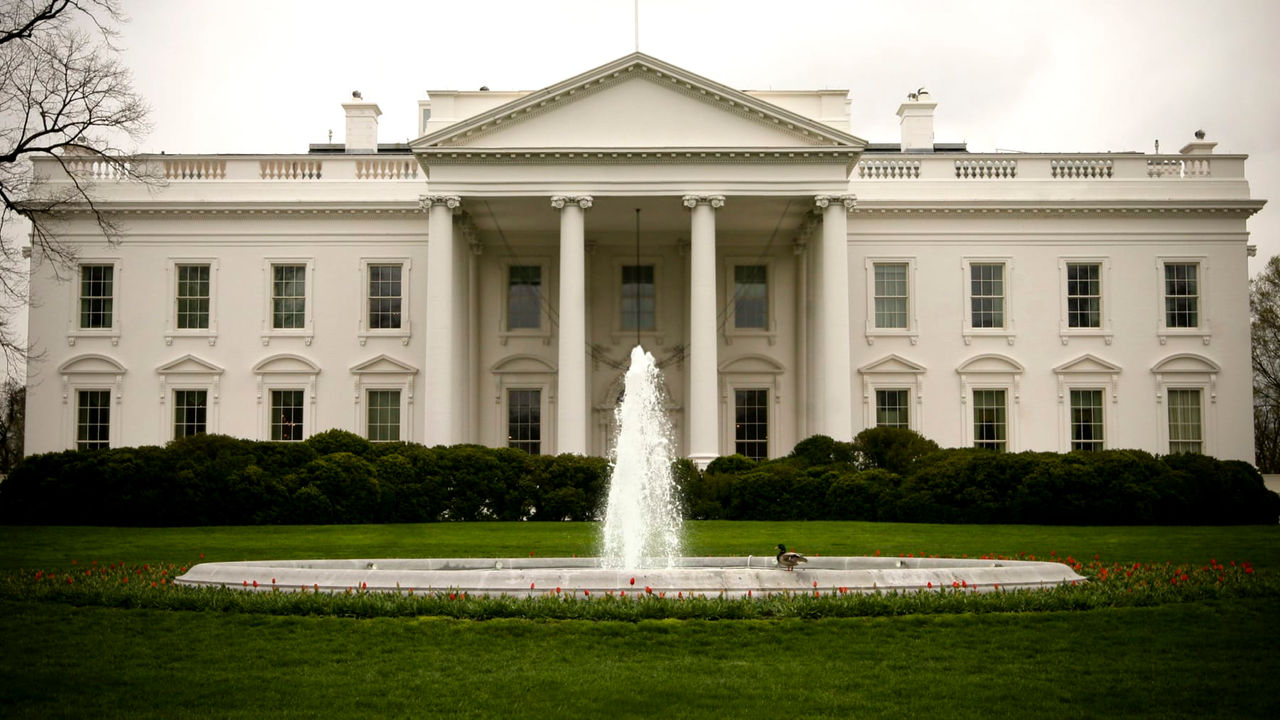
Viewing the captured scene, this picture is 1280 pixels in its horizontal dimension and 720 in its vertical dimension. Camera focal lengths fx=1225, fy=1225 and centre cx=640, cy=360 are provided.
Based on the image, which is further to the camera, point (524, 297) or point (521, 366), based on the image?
point (524, 297)

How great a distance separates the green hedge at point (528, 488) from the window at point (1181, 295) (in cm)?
1214

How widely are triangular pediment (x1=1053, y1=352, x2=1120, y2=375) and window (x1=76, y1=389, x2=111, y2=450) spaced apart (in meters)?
30.0

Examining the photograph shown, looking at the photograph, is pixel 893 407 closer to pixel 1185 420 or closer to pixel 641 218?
pixel 1185 420

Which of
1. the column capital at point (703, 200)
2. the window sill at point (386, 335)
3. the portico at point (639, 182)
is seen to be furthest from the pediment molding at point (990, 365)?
the window sill at point (386, 335)

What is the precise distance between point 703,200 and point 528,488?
35.8ft

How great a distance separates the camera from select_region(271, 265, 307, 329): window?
39.0 m

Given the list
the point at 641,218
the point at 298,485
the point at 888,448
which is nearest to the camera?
the point at 298,485

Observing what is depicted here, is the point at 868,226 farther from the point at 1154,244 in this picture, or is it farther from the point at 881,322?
the point at 1154,244

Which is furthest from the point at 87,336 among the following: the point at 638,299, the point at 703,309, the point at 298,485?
the point at 703,309

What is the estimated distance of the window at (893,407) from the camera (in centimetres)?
3875

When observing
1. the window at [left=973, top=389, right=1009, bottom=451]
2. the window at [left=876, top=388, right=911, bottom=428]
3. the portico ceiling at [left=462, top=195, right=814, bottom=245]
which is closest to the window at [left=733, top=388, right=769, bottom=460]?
the window at [left=876, top=388, right=911, bottom=428]

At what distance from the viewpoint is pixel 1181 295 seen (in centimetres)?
3903

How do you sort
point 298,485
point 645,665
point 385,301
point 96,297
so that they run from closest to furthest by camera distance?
point 645,665 < point 298,485 < point 96,297 < point 385,301

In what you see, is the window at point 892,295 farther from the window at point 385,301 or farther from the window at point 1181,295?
the window at point 385,301
